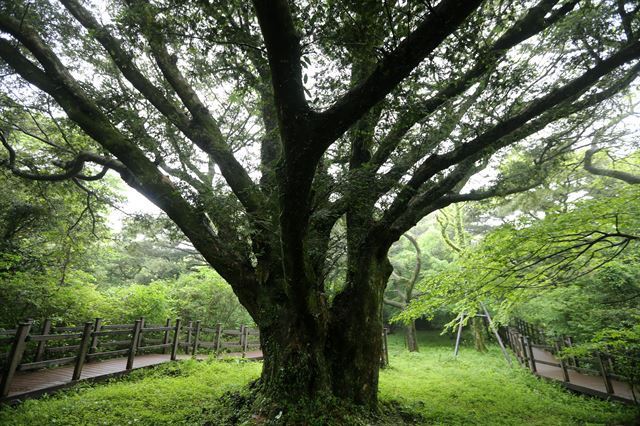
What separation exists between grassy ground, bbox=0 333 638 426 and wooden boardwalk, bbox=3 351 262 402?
0.87ft

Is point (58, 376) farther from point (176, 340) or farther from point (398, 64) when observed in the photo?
point (398, 64)

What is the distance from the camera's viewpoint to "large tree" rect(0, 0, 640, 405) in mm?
3447

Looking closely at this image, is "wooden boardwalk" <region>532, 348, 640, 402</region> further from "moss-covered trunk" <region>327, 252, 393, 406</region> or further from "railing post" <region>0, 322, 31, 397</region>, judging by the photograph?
"railing post" <region>0, 322, 31, 397</region>

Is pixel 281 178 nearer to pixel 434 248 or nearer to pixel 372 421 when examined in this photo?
pixel 372 421

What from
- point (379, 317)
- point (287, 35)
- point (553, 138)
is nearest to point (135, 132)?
point (287, 35)

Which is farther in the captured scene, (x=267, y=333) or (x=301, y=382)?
(x=267, y=333)

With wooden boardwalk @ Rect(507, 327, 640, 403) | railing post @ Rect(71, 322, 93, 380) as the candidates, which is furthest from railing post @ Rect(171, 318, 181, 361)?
wooden boardwalk @ Rect(507, 327, 640, 403)

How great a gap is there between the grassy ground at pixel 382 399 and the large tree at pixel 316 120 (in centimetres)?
199

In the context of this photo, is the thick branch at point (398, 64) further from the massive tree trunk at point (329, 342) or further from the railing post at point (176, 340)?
the railing post at point (176, 340)

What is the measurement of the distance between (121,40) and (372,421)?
7.61 m

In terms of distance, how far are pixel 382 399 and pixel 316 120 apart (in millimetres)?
6156

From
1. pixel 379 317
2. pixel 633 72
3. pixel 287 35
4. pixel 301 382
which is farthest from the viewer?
pixel 379 317

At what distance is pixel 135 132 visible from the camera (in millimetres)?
6141

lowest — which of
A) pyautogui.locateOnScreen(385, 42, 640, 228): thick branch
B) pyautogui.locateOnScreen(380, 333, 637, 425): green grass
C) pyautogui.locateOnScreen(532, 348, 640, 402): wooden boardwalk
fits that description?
pyautogui.locateOnScreen(380, 333, 637, 425): green grass
